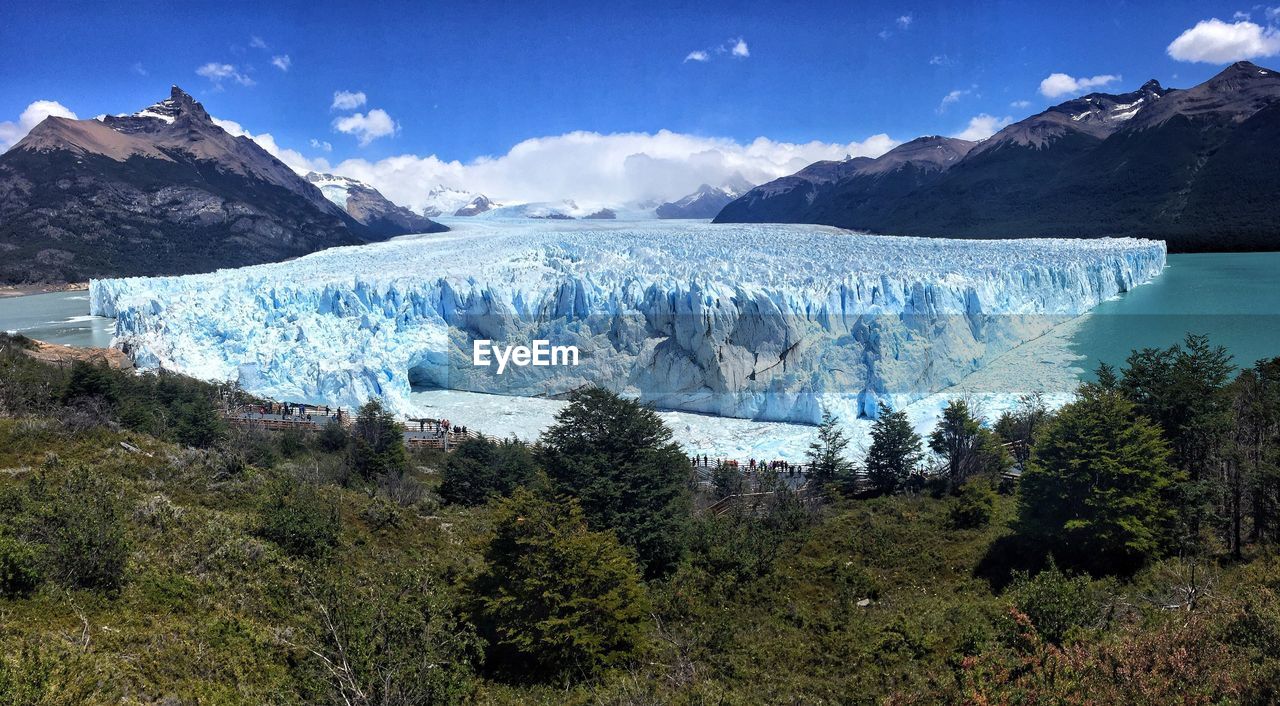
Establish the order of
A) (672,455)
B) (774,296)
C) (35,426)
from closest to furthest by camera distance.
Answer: (35,426)
(672,455)
(774,296)

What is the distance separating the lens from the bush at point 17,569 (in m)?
5.32

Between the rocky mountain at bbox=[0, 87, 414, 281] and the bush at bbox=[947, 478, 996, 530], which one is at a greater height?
the rocky mountain at bbox=[0, 87, 414, 281]

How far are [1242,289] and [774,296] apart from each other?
2155cm

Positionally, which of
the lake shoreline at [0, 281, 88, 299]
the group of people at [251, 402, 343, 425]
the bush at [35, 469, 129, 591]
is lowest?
the group of people at [251, 402, 343, 425]

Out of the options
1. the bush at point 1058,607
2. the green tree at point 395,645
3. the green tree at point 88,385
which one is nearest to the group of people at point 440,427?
the green tree at point 88,385

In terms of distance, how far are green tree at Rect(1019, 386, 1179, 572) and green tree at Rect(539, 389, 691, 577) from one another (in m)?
4.62

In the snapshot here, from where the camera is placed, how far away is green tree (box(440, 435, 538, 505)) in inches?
531

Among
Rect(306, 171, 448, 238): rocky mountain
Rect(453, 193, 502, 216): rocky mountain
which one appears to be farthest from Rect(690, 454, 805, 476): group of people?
Rect(453, 193, 502, 216): rocky mountain

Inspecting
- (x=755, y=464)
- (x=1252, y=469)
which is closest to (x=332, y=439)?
(x=755, y=464)

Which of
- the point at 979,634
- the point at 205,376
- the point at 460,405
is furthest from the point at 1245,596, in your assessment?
the point at 205,376

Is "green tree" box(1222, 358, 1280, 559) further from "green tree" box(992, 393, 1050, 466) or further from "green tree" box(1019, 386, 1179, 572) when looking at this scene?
"green tree" box(992, 393, 1050, 466)

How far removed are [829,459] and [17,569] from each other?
41.2 ft

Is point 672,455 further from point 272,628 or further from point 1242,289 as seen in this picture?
point 1242,289

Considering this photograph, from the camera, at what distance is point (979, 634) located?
615 cm
